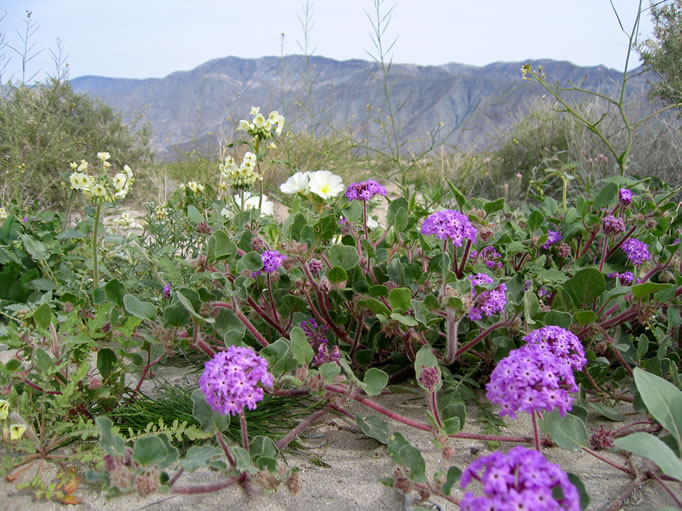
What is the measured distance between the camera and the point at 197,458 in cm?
101

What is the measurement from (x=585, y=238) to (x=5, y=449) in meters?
2.36

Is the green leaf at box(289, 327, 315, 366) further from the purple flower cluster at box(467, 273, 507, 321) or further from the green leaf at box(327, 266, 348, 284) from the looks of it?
the purple flower cluster at box(467, 273, 507, 321)

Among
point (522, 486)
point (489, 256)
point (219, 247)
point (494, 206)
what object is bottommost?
point (522, 486)

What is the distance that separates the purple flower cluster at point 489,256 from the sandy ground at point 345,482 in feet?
1.92

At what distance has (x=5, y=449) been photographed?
141 cm

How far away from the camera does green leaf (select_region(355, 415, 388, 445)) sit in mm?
1317

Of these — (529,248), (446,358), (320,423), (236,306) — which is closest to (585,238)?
(529,248)

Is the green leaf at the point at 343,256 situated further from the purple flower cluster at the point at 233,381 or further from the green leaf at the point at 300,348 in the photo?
the purple flower cluster at the point at 233,381

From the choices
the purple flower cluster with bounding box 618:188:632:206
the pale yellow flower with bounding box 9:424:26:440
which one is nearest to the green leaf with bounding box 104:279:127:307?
the pale yellow flower with bounding box 9:424:26:440

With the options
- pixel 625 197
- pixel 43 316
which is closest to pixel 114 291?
pixel 43 316

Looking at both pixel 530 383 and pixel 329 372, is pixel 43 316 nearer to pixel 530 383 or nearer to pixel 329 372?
pixel 329 372

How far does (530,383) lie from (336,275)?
643mm

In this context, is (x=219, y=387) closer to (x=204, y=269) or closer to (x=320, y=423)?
(x=204, y=269)

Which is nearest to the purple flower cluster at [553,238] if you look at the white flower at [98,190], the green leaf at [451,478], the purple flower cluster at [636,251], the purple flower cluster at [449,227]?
the purple flower cluster at [636,251]
